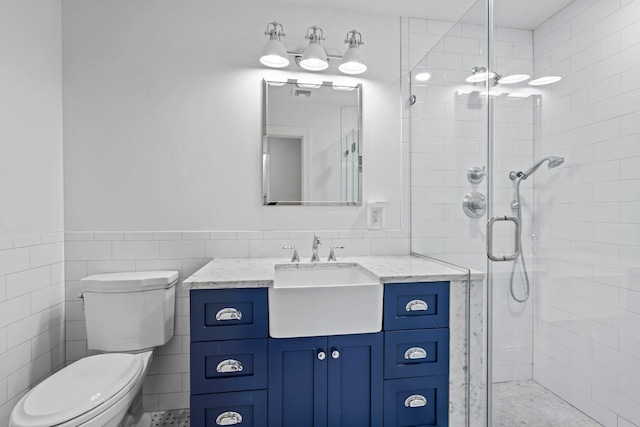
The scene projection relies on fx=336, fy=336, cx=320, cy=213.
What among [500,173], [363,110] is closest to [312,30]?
[363,110]

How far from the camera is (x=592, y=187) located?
1201 mm

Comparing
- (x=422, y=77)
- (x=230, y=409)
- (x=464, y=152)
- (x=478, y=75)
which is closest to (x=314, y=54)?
(x=422, y=77)

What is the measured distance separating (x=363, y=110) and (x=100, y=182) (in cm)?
167

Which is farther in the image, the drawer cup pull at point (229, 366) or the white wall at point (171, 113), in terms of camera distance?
the white wall at point (171, 113)

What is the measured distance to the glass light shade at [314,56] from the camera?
1.98 meters

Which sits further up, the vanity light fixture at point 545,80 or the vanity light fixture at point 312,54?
the vanity light fixture at point 312,54

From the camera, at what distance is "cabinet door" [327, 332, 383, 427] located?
1502mm

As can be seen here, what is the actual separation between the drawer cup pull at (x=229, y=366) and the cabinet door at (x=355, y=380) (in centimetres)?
40

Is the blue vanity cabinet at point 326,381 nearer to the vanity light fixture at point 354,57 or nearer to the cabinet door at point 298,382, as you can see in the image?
the cabinet door at point 298,382

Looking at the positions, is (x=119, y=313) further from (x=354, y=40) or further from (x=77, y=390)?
(x=354, y=40)

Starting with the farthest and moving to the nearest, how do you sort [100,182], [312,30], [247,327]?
[312,30] < [100,182] < [247,327]

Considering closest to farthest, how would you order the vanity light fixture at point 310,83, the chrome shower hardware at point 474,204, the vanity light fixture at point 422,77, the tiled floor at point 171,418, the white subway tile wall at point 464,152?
→ the white subway tile wall at point 464,152, the chrome shower hardware at point 474,204, the tiled floor at point 171,418, the vanity light fixture at point 422,77, the vanity light fixture at point 310,83

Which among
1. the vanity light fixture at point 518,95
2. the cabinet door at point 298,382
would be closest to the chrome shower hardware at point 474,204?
the vanity light fixture at point 518,95

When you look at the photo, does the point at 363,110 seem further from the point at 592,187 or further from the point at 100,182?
the point at 100,182
